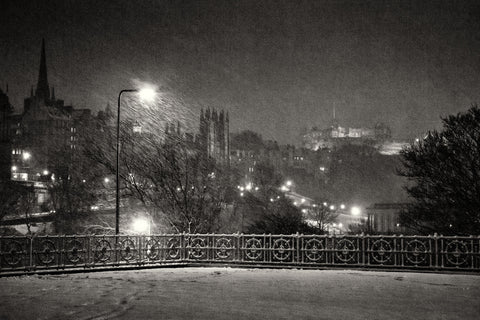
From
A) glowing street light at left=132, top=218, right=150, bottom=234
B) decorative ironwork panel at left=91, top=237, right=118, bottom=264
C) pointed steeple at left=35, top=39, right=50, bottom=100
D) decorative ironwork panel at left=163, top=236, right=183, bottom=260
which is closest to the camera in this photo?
decorative ironwork panel at left=91, top=237, right=118, bottom=264

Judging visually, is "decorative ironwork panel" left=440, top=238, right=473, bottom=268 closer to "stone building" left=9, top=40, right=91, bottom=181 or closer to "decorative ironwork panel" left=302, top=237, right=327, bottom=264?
"decorative ironwork panel" left=302, top=237, right=327, bottom=264

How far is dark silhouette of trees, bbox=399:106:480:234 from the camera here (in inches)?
1119

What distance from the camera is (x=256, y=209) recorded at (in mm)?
68250

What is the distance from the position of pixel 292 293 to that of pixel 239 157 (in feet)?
501

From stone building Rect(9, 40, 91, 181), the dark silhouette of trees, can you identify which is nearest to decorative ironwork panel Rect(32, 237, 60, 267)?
the dark silhouette of trees

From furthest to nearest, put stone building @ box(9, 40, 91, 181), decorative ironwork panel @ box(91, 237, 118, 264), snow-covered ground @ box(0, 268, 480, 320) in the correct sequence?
stone building @ box(9, 40, 91, 181) < decorative ironwork panel @ box(91, 237, 118, 264) < snow-covered ground @ box(0, 268, 480, 320)

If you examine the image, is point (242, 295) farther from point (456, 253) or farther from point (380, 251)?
point (456, 253)

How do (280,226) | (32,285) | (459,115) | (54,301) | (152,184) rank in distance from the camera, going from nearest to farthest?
(54,301) → (32,285) → (280,226) → (152,184) → (459,115)

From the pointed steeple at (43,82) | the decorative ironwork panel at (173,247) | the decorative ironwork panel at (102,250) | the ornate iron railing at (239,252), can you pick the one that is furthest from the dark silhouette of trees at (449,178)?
the pointed steeple at (43,82)

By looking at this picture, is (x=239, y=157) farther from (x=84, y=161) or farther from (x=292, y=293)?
(x=292, y=293)

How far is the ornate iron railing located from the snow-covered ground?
0.73 metres

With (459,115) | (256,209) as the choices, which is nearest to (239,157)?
(256,209)

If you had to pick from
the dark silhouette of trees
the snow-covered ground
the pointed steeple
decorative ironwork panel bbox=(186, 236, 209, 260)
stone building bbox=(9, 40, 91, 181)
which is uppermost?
the pointed steeple

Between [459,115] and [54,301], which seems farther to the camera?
[459,115]
